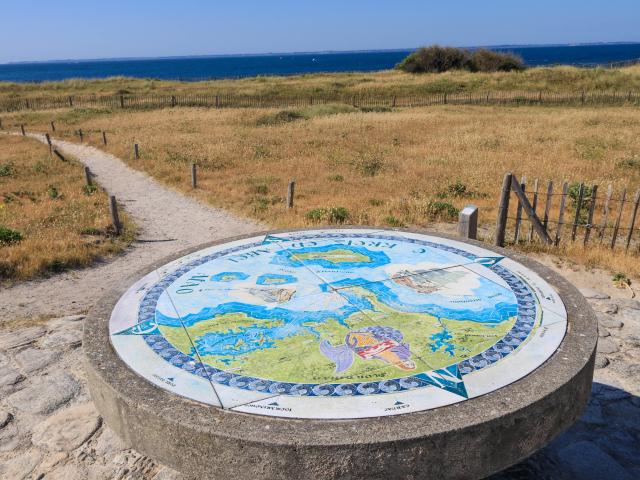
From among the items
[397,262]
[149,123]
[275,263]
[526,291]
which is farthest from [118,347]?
[149,123]

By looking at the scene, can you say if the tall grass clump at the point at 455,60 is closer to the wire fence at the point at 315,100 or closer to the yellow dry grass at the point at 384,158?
the wire fence at the point at 315,100

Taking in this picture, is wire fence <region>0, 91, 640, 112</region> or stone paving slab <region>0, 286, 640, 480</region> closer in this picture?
stone paving slab <region>0, 286, 640, 480</region>

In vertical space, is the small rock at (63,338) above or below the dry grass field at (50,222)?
above

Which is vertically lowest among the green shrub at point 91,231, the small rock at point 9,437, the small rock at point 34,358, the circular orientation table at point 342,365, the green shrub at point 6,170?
the green shrub at point 6,170

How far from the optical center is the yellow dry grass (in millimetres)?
14273

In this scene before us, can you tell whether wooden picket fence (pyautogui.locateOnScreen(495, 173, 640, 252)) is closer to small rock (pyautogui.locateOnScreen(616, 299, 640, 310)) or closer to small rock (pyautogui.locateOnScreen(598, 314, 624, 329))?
→ small rock (pyautogui.locateOnScreen(616, 299, 640, 310))

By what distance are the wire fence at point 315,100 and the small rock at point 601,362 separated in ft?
121

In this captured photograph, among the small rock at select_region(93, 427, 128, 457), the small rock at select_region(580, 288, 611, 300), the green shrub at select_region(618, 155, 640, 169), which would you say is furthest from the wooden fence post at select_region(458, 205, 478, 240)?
the green shrub at select_region(618, 155, 640, 169)

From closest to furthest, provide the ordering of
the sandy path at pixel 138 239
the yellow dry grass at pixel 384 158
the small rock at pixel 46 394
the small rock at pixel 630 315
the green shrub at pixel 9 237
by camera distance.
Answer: the small rock at pixel 46 394
the small rock at pixel 630 315
the sandy path at pixel 138 239
the green shrub at pixel 9 237
the yellow dry grass at pixel 384 158

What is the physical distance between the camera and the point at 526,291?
572cm

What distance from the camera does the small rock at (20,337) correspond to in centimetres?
732

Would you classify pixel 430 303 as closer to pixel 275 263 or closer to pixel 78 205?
pixel 275 263

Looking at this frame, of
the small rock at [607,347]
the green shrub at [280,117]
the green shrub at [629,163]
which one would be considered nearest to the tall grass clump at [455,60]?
the green shrub at [280,117]

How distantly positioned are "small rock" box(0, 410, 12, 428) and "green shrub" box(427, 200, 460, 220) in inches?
394
